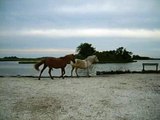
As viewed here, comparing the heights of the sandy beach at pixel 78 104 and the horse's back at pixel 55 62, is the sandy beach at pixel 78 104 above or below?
below

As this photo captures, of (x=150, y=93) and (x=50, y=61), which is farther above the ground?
(x=50, y=61)

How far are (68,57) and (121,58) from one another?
7032 centimetres

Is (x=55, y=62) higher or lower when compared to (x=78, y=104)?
higher

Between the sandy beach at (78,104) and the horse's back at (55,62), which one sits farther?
the horse's back at (55,62)

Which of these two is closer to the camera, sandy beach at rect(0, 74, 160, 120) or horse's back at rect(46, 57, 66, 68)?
sandy beach at rect(0, 74, 160, 120)

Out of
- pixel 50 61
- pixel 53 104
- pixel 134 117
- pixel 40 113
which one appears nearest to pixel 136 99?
pixel 134 117

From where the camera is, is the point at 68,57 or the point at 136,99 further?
the point at 68,57

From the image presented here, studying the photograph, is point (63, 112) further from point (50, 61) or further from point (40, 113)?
point (50, 61)

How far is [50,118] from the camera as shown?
6617mm

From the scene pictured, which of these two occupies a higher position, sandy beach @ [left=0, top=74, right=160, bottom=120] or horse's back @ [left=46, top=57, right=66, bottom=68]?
horse's back @ [left=46, top=57, right=66, bottom=68]

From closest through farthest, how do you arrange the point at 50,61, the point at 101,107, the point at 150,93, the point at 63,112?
the point at 63,112 → the point at 101,107 → the point at 150,93 → the point at 50,61

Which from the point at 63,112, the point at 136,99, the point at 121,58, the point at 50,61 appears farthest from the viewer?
the point at 121,58

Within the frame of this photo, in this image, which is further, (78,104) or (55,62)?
(55,62)

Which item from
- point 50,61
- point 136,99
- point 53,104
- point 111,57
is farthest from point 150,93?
point 111,57
